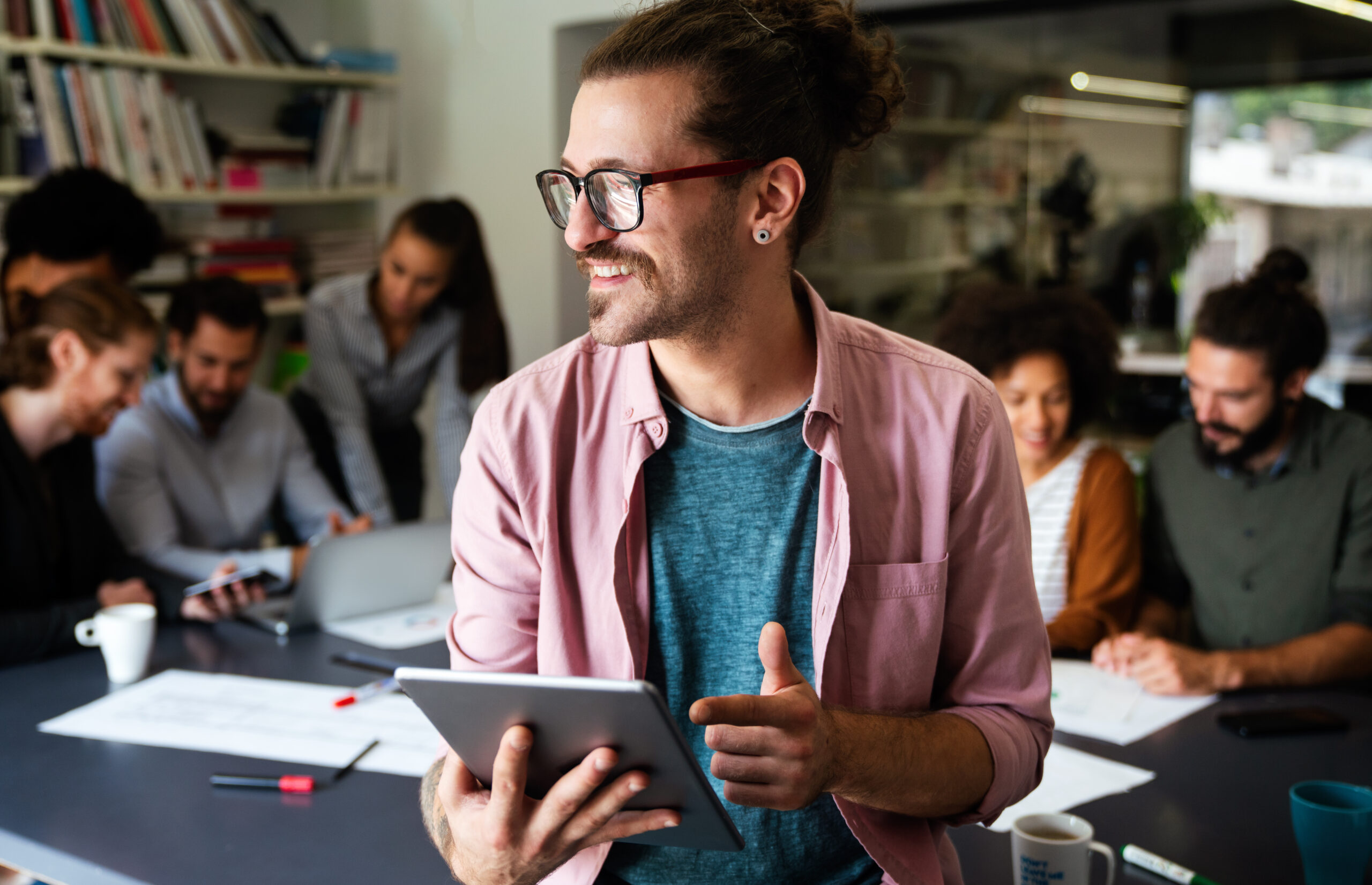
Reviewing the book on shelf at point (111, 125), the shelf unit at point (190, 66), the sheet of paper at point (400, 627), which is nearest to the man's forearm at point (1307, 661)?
the sheet of paper at point (400, 627)

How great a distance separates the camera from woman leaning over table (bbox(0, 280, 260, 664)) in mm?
2248

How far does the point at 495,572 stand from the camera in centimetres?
128

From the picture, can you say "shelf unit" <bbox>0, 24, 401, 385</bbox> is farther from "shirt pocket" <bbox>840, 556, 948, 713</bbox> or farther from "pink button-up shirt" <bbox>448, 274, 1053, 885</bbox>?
"shirt pocket" <bbox>840, 556, 948, 713</bbox>

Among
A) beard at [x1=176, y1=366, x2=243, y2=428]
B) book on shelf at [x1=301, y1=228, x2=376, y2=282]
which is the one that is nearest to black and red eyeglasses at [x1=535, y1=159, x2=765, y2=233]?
beard at [x1=176, y1=366, x2=243, y2=428]

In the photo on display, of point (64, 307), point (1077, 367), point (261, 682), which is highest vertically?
point (64, 307)

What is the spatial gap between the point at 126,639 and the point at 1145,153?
11.2ft

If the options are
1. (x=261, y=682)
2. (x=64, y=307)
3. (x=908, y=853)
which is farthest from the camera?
(x=64, y=307)

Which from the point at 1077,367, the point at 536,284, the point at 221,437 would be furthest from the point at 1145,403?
the point at 221,437

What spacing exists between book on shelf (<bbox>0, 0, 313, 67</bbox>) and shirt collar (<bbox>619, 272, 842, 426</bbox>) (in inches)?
124

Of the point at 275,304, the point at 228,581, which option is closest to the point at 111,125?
the point at 275,304

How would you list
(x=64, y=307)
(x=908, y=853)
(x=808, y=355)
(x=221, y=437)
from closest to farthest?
(x=908, y=853) < (x=808, y=355) < (x=64, y=307) < (x=221, y=437)

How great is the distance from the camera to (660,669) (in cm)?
127

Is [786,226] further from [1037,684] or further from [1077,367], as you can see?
[1077,367]

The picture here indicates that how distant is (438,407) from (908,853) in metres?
2.70
